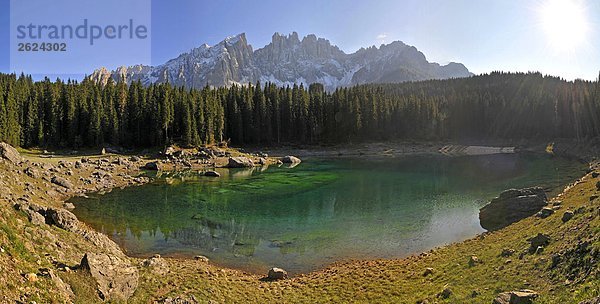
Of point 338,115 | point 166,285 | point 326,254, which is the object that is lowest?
point 326,254

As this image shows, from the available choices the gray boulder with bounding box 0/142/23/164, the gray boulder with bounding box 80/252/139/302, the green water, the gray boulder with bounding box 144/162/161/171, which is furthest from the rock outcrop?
the gray boulder with bounding box 144/162/161/171

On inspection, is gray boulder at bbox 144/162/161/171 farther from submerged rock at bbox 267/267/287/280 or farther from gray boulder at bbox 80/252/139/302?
gray boulder at bbox 80/252/139/302

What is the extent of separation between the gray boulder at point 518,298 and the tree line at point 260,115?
105 m

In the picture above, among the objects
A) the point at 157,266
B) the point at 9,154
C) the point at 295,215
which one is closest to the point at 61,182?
the point at 9,154

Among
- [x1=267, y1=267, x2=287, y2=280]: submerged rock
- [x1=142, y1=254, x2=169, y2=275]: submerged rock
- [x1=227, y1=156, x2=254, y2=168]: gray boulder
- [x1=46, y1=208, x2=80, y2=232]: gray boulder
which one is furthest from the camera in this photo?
[x1=227, y1=156, x2=254, y2=168]: gray boulder

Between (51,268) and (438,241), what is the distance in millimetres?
28845

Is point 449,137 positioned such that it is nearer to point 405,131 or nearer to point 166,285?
point 405,131

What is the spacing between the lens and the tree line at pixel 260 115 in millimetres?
104188

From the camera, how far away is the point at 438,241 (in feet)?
105

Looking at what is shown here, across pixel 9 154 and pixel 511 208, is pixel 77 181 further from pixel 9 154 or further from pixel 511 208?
pixel 511 208

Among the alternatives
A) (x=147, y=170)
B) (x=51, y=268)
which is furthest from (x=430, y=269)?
(x=147, y=170)

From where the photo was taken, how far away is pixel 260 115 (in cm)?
13388

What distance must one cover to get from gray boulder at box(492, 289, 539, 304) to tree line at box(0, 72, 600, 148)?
105m

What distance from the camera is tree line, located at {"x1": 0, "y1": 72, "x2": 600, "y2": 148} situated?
10419 cm
